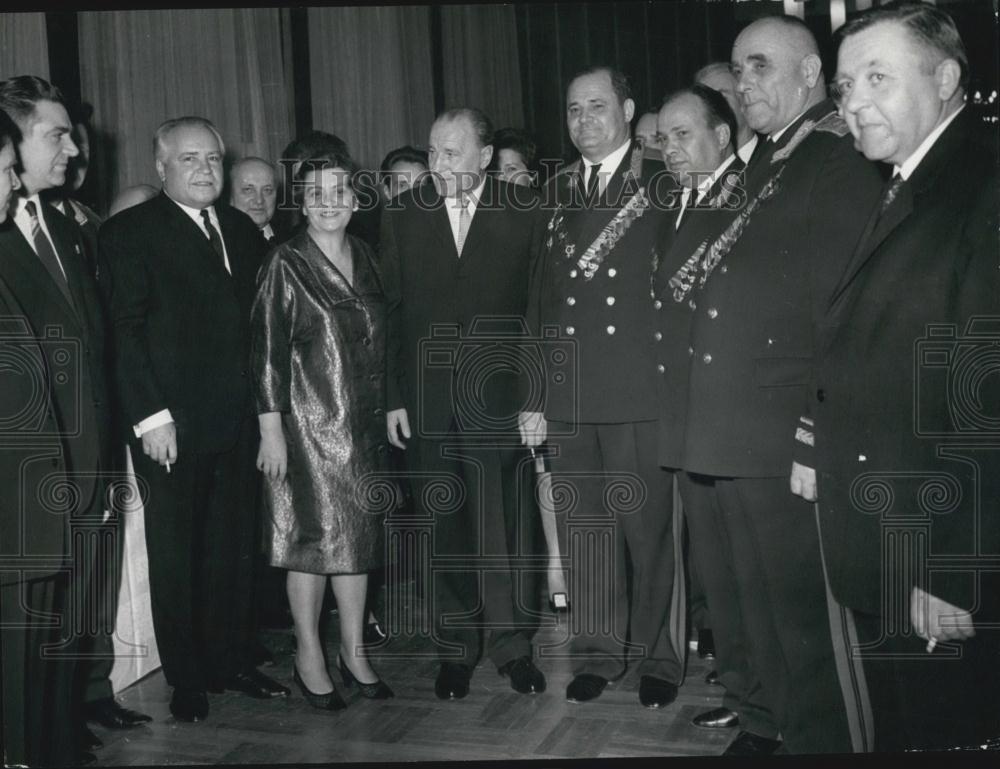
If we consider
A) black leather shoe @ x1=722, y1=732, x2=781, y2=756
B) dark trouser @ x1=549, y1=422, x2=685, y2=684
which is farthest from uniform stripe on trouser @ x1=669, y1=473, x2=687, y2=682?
black leather shoe @ x1=722, y1=732, x2=781, y2=756

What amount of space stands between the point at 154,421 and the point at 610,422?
1307 millimetres

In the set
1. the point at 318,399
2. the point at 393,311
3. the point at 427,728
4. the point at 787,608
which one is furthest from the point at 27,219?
the point at 787,608

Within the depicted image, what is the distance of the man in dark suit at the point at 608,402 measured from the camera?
10.4 ft

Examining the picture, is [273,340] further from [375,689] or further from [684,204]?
[684,204]

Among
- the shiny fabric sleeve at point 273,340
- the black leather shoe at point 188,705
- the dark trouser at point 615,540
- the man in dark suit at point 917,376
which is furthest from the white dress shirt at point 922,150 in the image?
the black leather shoe at point 188,705

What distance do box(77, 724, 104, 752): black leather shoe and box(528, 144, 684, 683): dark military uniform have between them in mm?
1373

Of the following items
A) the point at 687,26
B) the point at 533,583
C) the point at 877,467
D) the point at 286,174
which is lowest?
the point at 533,583

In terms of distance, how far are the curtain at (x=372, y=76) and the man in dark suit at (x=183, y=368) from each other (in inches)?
17.0

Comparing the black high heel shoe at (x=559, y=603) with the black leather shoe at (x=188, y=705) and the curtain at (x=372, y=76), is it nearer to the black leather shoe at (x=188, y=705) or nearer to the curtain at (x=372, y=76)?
the black leather shoe at (x=188, y=705)

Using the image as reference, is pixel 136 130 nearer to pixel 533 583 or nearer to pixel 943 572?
pixel 533 583

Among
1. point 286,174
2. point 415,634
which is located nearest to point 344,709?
point 415,634

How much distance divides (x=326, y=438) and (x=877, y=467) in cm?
156

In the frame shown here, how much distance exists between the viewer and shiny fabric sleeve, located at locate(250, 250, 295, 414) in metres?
3.20

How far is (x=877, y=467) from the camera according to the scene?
7.75 feet
